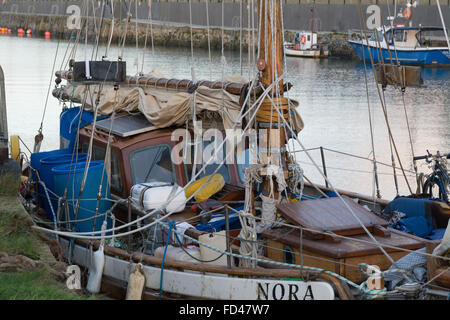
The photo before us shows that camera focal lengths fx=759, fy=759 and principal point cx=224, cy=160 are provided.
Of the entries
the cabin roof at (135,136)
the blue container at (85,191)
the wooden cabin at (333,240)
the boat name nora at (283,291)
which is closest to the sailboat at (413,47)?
the cabin roof at (135,136)

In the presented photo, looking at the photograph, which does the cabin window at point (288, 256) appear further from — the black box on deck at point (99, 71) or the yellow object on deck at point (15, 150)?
the yellow object on deck at point (15, 150)

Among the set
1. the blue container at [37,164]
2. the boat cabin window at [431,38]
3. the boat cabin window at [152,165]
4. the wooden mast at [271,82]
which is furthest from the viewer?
the boat cabin window at [431,38]

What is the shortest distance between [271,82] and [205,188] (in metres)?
1.91

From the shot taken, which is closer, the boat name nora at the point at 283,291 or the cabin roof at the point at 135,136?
the boat name nora at the point at 283,291

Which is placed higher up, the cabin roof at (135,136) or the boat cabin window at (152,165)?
the cabin roof at (135,136)

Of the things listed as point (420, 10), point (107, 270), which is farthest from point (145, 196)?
point (420, 10)

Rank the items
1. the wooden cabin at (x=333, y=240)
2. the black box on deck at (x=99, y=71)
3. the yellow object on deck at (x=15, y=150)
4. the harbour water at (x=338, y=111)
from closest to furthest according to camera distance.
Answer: the wooden cabin at (x=333, y=240)
the black box on deck at (x=99, y=71)
the yellow object on deck at (x=15, y=150)
the harbour water at (x=338, y=111)

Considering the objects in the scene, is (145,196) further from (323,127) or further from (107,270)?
(323,127)

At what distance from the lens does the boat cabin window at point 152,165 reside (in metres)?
11.0

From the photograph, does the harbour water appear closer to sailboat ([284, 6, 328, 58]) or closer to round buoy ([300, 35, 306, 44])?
sailboat ([284, 6, 328, 58])

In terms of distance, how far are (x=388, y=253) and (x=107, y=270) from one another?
135 inches

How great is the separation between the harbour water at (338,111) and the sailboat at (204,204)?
177 centimetres

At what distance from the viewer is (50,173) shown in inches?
446

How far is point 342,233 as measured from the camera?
8.26 metres
